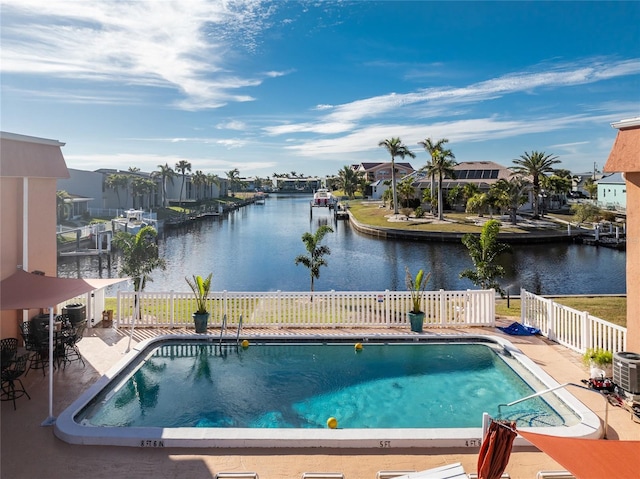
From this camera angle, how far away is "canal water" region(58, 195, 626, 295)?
90.4 feet

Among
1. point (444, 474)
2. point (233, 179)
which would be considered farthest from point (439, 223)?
point (233, 179)

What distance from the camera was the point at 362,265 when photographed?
3412 centimetres

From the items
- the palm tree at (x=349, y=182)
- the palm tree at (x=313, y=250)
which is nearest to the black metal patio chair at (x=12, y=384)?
the palm tree at (x=313, y=250)

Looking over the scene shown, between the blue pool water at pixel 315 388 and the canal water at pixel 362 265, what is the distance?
50.8ft

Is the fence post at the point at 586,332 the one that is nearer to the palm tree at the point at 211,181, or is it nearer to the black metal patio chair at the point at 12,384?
the black metal patio chair at the point at 12,384

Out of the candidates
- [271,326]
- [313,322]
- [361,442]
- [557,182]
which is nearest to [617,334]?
[361,442]

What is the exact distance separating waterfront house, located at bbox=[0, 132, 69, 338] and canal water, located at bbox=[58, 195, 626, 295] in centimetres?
1415

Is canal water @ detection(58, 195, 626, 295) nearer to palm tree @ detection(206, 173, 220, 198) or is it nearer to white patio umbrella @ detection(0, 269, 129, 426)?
white patio umbrella @ detection(0, 269, 129, 426)

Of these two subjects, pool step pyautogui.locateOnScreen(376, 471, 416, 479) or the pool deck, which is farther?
the pool deck

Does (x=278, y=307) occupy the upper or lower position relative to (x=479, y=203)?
lower

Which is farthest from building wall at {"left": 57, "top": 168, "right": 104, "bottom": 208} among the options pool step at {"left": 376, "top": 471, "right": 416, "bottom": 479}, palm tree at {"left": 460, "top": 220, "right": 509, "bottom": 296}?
pool step at {"left": 376, "top": 471, "right": 416, "bottom": 479}

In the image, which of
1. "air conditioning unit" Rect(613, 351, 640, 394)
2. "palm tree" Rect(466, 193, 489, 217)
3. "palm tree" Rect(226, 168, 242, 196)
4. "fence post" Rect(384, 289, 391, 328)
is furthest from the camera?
"palm tree" Rect(226, 168, 242, 196)

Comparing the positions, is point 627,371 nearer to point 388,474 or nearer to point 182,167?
point 388,474

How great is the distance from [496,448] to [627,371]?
443cm
